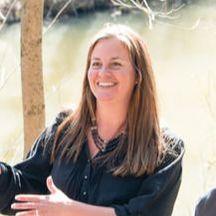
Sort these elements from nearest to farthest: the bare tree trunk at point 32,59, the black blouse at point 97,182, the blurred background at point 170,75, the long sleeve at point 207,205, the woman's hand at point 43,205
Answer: the long sleeve at point 207,205 < the woman's hand at point 43,205 < the black blouse at point 97,182 < the bare tree trunk at point 32,59 < the blurred background at point 170,75

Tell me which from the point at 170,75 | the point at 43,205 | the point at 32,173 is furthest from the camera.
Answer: the point at 170,75

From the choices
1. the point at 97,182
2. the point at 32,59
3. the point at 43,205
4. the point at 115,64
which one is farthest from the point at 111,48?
the point at 32,59

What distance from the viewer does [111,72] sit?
2.07 m

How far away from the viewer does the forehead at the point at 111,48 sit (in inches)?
81.4

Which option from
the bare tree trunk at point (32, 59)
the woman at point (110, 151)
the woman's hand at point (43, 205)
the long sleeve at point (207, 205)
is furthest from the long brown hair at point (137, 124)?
the bare tree trunk at point (32, 59)

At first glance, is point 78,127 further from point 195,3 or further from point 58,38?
point 58,38

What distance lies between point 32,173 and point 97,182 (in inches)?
10.5

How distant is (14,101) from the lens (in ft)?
26.8

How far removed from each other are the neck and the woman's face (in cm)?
4

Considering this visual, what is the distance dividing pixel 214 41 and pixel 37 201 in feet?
23.6

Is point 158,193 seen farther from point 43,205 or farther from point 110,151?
point 43,205

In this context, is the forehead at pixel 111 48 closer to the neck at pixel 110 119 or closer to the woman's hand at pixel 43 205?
the neck at pixel 110 119

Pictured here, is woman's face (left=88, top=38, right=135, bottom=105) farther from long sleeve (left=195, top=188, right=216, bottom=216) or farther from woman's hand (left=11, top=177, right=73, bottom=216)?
long sleeve (left=195, top=188, right=216, bottom=216)

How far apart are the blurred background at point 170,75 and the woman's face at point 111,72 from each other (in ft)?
5.74
